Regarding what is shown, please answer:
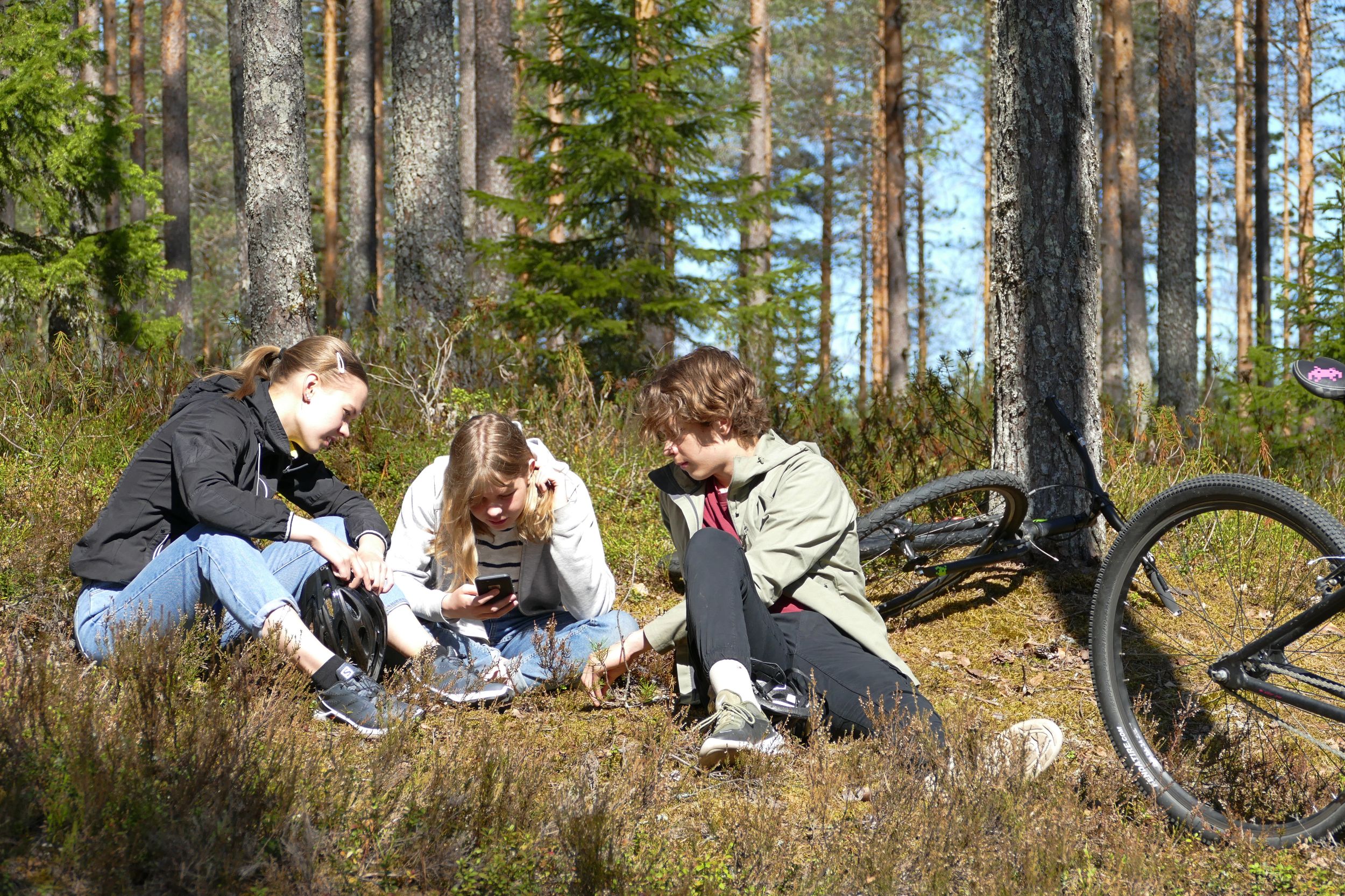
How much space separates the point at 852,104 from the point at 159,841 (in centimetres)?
2654

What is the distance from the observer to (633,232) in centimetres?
926

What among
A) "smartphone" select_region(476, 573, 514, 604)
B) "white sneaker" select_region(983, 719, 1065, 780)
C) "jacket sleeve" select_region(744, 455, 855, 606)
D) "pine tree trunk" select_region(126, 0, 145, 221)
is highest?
"pine tree trunk" select_region(126, 0, 145, 221)

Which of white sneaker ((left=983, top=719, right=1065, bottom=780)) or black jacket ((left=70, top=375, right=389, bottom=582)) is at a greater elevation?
black jacket ((left=70, top=375, right=389, bottom=582))

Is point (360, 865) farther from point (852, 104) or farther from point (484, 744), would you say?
point (852, 104)

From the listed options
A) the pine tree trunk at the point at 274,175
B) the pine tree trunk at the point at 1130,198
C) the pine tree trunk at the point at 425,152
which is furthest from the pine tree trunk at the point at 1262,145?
the pine tree trunk at the point at 274,175

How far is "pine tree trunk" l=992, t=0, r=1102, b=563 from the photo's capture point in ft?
15.7

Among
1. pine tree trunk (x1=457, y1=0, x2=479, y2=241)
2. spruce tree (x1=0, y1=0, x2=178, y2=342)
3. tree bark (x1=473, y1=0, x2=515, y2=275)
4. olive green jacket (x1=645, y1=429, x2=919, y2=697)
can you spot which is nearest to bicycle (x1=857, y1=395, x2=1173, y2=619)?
olive green jacket (x1=645, y1=429, x2=919, y2=697)

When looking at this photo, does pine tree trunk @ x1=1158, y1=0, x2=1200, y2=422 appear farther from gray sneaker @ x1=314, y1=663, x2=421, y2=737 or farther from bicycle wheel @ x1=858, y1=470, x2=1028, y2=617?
gray sneaker @ x1=314, y1=663, x2=421, y2=737

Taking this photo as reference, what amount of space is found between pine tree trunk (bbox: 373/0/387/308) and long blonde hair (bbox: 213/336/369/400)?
57.1ft

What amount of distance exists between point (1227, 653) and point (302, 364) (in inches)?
123

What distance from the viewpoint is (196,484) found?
3.33 meters

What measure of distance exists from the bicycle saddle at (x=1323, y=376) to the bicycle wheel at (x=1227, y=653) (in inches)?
10.8

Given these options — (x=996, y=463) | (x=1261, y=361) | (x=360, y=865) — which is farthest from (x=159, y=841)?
(x=1261, y=361)

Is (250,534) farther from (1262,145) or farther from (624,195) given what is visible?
(1262,145)
